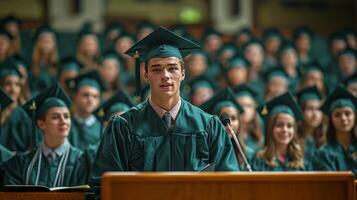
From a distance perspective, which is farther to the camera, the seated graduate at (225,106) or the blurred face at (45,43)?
the blurred face at (45,43)

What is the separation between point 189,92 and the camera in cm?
690

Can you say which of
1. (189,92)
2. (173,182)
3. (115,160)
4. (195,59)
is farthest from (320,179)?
(195,59)

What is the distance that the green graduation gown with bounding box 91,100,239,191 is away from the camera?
316 cm

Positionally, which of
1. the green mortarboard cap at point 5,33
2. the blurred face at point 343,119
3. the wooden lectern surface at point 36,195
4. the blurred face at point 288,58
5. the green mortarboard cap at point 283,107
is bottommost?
the wooden lectern surface at point 36,195

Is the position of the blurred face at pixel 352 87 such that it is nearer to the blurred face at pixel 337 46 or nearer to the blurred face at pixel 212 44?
the blurred face at pixel 337 46

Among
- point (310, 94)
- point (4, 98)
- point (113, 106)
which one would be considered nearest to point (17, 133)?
point (4, 98)

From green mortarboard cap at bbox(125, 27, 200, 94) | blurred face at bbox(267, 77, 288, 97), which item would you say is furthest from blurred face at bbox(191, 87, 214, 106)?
green mortarboard cap at bbox(125, 27, 200, 94)

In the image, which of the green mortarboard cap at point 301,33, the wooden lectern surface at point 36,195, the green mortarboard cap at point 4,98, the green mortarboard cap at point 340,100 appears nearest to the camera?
the wooden lectern surface at point 36,195

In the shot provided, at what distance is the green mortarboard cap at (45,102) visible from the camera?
4727mm

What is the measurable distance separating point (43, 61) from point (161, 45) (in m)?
4.64

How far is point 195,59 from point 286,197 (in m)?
5.48

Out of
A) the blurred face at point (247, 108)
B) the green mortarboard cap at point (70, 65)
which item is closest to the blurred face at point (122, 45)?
the green mortarboard cap at point (70, 65)

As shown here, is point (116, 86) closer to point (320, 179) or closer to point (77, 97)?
point (77, 97)

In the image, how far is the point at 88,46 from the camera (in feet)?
25.7
